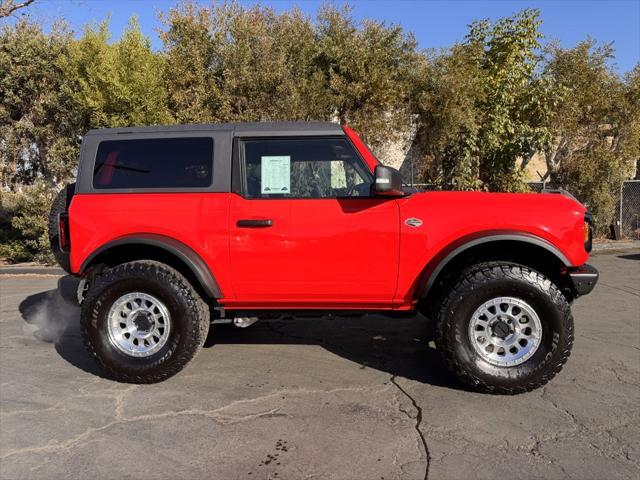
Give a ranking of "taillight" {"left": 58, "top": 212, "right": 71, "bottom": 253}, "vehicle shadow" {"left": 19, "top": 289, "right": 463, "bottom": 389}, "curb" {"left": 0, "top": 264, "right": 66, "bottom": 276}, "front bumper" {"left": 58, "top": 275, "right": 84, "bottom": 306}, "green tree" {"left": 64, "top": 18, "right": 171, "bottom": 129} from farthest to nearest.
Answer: "green tree" {"left": 64, "top": 18, "right": 171, "bottom": 129}
"curb" {"left": 0, "top": 264, "right": 66, "bottom": 276}
"vehicle shadow" {"left": 19, "top": 289, "right": 463, "bottom": 389}
"front bumper" {"left": 58, "top": 275, "right": 84, "bottom": 306}
"taillight" {"left": 58, "top": 212, "right": 71, "bottom": 253}

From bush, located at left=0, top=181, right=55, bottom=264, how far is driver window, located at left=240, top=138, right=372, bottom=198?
781 centimetres

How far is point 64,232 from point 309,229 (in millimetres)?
2057

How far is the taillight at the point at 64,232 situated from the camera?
4113 mm

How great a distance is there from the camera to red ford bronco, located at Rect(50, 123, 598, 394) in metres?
3.71

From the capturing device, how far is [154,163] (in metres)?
4.11

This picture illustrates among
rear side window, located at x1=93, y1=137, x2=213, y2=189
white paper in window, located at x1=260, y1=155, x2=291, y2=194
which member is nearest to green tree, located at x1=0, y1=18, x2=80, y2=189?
rear side window, located at x1=93, y1=137, x2=213, y2=189

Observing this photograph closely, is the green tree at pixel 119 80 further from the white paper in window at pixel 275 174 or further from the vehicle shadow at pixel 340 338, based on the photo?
the white paper in window at pixel 275 174

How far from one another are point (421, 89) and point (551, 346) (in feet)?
29.3

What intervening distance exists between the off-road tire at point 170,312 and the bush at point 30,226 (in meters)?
7.07

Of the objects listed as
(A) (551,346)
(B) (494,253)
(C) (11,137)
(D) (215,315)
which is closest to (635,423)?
(A) (551,346)

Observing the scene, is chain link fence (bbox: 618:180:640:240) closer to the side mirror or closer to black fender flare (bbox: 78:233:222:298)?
the side mirror

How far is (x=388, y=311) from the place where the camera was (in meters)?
4.06

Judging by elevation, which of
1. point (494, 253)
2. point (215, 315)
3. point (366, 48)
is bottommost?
point (215, 315)

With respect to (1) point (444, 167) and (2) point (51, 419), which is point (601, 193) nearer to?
(1) point (444, 167)
